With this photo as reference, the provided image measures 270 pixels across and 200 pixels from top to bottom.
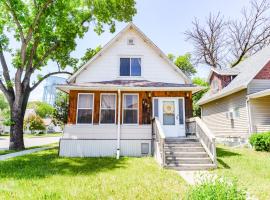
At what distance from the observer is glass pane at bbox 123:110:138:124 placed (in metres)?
12.8

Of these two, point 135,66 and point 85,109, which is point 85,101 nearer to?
point 85,109

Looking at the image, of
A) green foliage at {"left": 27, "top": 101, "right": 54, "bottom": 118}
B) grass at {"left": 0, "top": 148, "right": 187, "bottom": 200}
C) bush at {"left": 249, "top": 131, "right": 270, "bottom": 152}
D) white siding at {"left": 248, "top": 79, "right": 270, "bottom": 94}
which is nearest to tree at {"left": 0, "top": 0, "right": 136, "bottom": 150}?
grass at {"left": 0, "top": 148, "right": 187, "bottom": 200}

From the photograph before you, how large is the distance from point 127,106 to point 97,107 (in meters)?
1.72

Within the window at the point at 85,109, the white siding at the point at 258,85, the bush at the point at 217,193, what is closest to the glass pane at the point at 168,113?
the window at the point at 85,109

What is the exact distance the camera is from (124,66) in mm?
14133

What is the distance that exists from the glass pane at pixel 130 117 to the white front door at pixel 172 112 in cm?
138

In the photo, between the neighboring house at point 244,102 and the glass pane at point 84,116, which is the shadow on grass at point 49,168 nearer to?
the glass pane at point 84,116

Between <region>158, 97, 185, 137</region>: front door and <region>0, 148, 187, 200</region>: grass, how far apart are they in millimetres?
3703

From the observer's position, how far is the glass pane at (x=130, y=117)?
12766 mm

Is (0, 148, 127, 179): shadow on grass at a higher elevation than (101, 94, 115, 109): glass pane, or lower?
lower

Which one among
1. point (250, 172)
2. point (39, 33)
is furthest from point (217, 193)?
point (39, 33)

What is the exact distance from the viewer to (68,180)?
6.84 m

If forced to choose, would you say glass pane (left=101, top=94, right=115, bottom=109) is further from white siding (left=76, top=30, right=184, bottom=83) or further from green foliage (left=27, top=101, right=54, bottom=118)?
green foliage (left=27, top=101, right=54, bottom=118)

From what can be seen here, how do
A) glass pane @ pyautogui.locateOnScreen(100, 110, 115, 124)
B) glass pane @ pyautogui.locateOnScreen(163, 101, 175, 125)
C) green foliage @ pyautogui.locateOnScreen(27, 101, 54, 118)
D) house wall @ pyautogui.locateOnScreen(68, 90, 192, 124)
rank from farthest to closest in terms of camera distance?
1. green foliage @ pyautogui.locateOnScreen(27, 101, 54, 118)
2. glass pane @ pyautogui.locateOnScreen(163, 101, 175, 125)
3. glass pane @ pyautogui.locateOnScreen(100, 110, 115, 124)
4. house wall @ pyautogui.locateOnScreen(68, 90, 192, 124)
